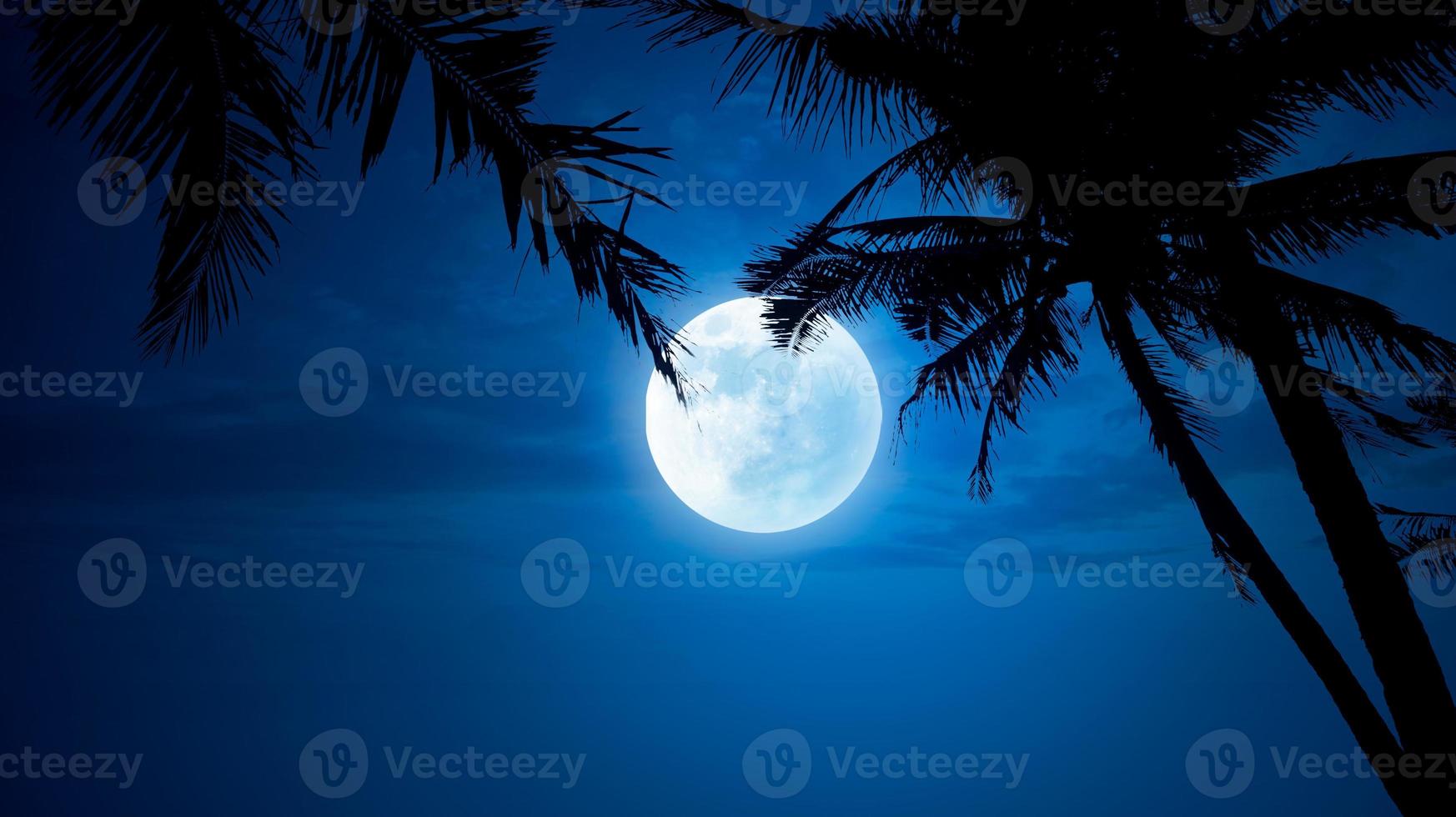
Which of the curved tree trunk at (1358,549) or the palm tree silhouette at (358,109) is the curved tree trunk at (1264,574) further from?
the palm tree silhouette at (358,109)

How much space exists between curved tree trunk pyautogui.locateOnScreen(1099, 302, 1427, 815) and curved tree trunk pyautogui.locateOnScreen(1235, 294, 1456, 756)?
18cm

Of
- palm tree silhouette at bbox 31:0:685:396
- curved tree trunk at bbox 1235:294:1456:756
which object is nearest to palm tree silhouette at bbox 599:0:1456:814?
curved tree trunk at bbox 1235:294:1456:756

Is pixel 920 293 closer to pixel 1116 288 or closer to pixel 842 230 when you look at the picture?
pixel 842 230

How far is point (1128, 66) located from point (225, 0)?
20.5 feet

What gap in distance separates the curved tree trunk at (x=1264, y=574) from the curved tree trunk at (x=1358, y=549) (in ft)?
0.59

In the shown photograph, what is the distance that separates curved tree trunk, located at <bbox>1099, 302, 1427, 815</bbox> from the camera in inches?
176

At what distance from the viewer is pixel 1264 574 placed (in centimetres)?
494

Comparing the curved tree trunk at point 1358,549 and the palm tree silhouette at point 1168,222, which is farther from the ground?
the palm tree silhouette at point 1168,222

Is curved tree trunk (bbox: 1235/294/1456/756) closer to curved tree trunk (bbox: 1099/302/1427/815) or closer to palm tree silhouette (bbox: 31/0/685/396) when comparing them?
curved tree trunk (bbox: 1099/302/1427/815)

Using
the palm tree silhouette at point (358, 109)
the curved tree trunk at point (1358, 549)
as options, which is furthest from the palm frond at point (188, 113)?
the curved tree trunk at point (1358, 549)

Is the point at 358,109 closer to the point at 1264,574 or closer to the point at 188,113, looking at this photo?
the point at 188,113

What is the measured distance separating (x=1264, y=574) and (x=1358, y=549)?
631 mm

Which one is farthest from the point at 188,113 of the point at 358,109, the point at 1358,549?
the point at 1358,549

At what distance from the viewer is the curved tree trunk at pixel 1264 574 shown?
14.7ft
